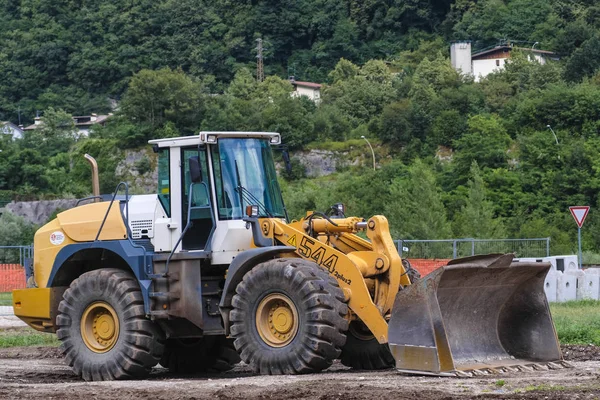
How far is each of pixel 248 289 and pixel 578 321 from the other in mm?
9930

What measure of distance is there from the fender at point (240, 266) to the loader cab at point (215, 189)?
1.93ft

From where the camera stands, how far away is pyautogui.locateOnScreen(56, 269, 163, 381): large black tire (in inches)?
632

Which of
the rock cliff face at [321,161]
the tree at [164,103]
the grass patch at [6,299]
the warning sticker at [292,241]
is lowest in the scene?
the grass patch at [6,299]

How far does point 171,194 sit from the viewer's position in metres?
16.6

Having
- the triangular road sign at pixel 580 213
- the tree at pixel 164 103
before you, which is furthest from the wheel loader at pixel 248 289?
the tree at pixel 164 103

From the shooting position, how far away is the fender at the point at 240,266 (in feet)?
50.5

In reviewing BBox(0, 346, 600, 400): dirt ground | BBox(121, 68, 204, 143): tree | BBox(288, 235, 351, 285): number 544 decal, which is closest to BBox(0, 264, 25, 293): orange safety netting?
BBox(0, 346, 600, 400): dirt ground

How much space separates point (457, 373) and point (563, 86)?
234ft

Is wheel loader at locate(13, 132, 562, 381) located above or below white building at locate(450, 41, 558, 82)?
below

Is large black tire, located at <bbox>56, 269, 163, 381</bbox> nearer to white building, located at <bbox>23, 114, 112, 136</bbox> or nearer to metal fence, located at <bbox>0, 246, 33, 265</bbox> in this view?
metal fence, located at <bbox>0, 246, 33, 265</bbox>

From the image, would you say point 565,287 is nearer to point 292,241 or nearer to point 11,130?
point 292,241

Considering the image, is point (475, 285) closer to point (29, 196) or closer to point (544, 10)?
point (29, 196)

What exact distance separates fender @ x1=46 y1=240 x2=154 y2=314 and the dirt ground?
1.30 m

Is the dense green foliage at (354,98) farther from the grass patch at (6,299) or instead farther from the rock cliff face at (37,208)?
the grass patch at (6,299)
